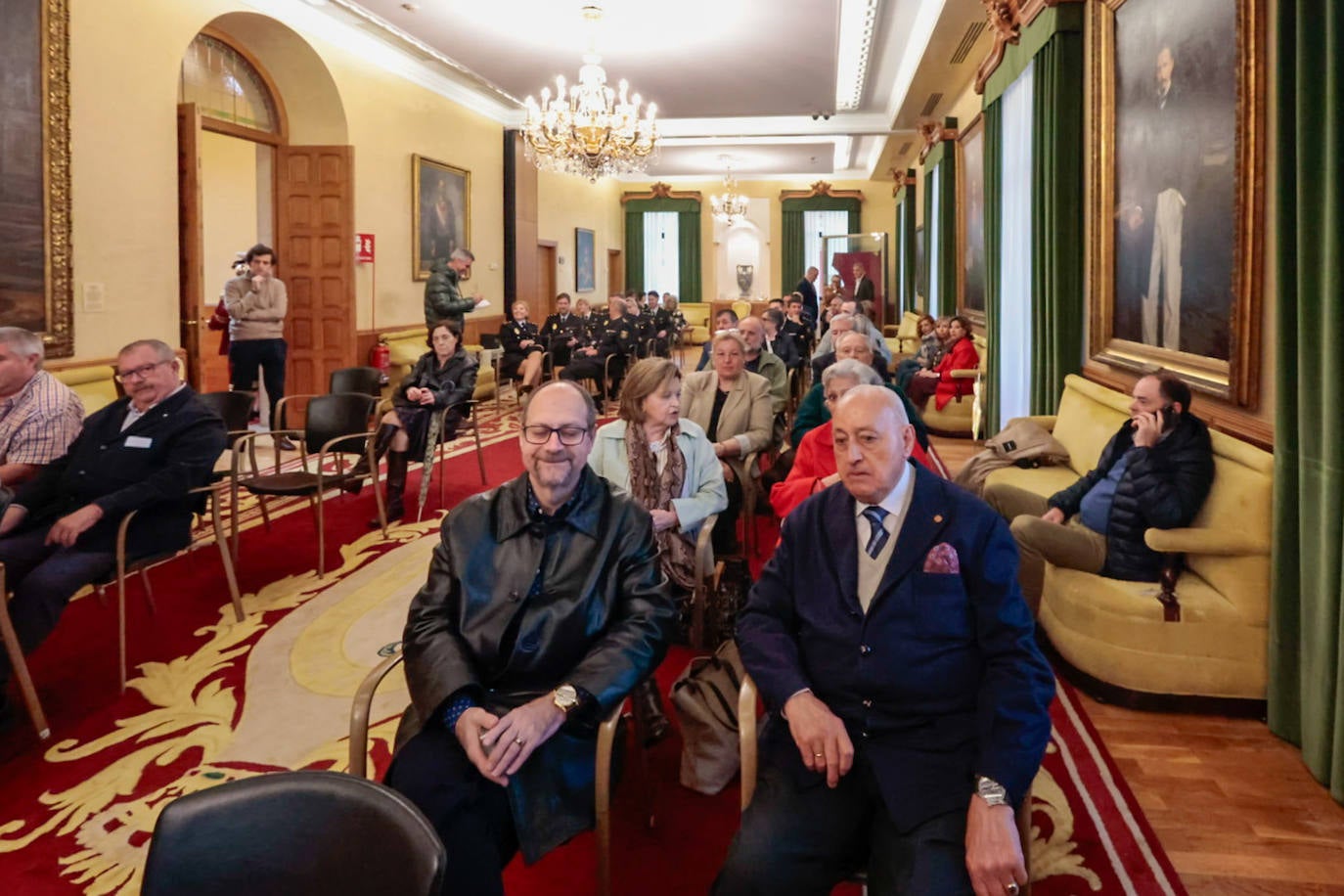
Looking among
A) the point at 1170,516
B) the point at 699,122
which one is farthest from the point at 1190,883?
the point at 699,122

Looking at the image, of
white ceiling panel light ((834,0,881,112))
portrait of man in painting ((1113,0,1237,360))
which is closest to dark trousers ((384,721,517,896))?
portrait of man in painting ((1113,0,1237,360))

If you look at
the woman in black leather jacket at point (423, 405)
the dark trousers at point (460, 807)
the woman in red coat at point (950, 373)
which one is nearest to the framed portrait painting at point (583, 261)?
the woman in red coat at point (950, 373)

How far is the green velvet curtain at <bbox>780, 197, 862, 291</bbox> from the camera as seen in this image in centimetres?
2303

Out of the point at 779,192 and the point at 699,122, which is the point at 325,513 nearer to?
the point at 699,122

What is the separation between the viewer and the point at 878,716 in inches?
83.8

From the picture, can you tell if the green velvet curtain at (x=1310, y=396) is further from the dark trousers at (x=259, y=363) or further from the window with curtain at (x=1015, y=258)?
the dark trousers at (x=259, y=363)

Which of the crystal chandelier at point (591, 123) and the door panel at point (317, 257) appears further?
the door panel at point (317, 257)

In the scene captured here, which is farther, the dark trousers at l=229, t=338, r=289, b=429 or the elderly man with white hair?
the dark trousers at l=229, t=338, r=289, b=429

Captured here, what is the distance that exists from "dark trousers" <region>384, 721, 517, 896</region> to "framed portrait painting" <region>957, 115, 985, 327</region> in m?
8.98

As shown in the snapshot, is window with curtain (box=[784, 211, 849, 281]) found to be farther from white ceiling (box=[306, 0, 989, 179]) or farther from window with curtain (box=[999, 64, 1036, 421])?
window with curtain (box=[999, 64, 1036, 421])

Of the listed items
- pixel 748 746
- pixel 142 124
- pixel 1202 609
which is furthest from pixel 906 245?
pixel 748 746

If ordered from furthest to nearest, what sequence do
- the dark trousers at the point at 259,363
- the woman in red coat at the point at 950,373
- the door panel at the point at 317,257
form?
the door panel at the point at 317,257 < the woman in red coat at the point at 950,373 < the dark trousers at the point at 259,363

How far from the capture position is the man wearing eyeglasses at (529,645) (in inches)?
83.6

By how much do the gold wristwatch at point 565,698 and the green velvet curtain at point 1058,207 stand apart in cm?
536
